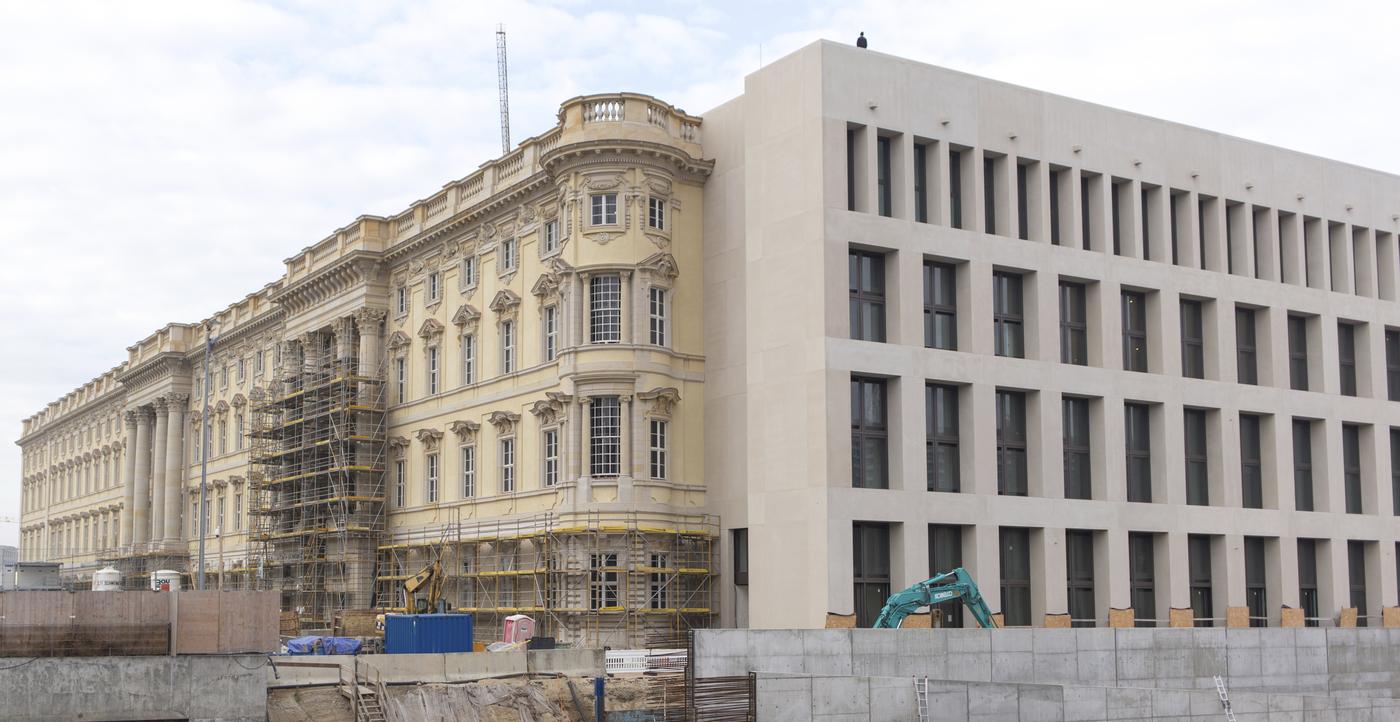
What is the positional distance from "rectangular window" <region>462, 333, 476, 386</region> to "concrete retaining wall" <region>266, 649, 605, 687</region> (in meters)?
20.0

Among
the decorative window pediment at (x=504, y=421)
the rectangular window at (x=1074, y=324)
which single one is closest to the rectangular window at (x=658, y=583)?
the decorative window pediment at (x=504, y=421)

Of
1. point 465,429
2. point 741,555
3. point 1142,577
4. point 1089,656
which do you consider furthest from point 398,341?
point 1089,656

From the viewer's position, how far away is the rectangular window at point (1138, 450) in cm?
5509

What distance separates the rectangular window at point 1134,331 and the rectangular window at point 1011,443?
543 cm

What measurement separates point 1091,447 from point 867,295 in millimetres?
10571

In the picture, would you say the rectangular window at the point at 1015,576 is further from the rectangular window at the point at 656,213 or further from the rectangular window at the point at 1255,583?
the rectangular window at the point at 656,213

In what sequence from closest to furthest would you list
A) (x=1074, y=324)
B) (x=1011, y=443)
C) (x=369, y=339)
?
(x=1011, y=443) → (x=1074, y=324) → (x=369, y=339)

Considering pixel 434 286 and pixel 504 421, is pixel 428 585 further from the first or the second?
pixel 434 286

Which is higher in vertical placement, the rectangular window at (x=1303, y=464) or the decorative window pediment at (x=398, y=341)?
the decorative window pediment at (x=398, y=341)

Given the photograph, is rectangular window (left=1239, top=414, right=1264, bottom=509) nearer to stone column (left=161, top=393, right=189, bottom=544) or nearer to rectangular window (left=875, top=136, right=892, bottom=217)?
rectangular window (left=875, top=136, right=892, bottom=217)

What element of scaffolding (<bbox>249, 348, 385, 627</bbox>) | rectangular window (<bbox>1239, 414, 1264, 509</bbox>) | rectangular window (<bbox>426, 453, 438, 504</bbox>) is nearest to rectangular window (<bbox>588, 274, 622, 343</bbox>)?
rectangular window (<bbox>426, 453, 438, 504</bbox>)

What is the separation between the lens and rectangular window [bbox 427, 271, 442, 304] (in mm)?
66250

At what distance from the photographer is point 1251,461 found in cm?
5822

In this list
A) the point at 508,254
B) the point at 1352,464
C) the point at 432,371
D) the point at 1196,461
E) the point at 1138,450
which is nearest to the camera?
the point at 1138,450
